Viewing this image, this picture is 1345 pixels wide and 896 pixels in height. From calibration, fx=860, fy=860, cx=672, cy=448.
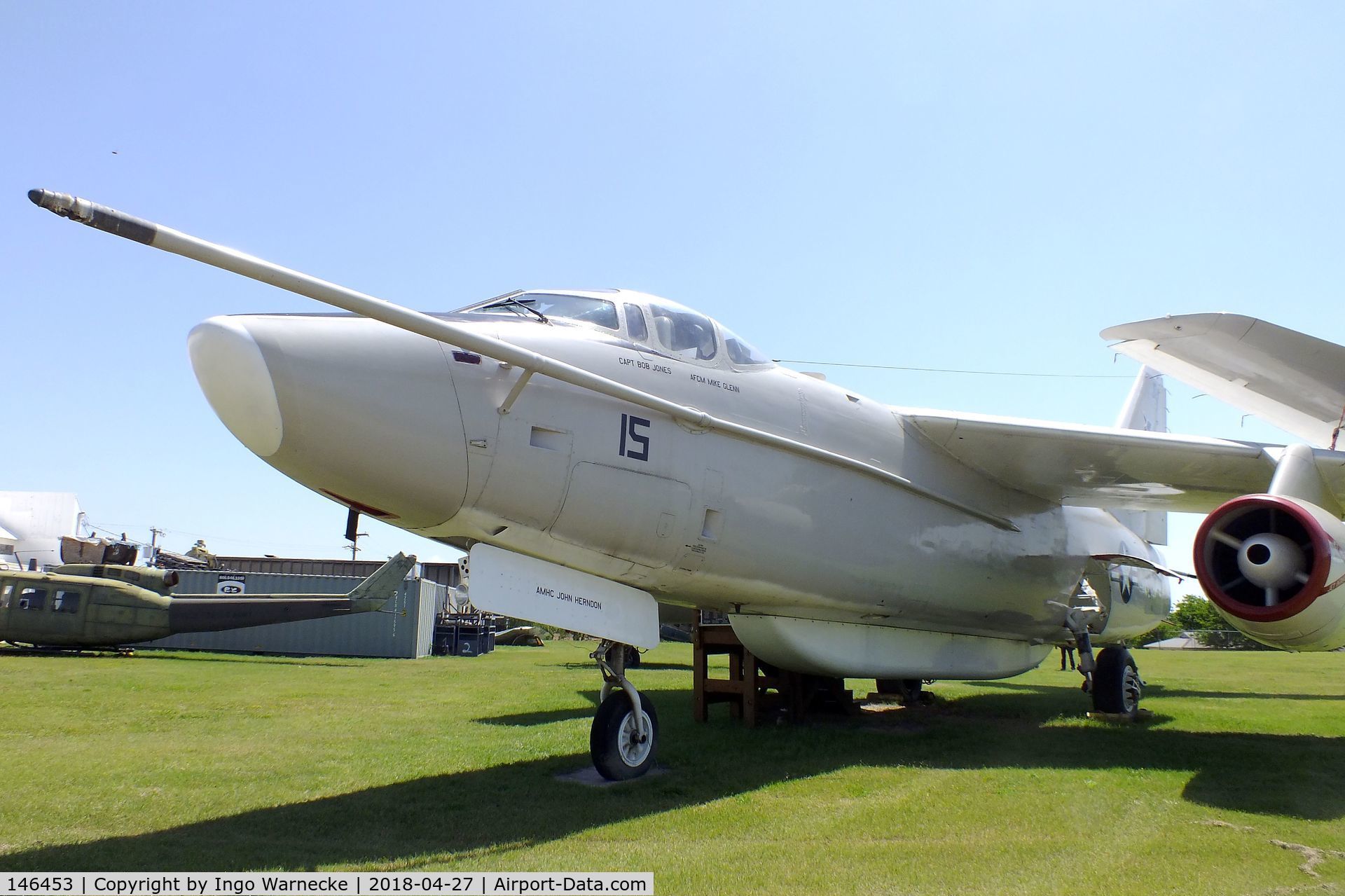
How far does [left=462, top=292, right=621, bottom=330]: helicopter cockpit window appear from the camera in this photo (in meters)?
6.25

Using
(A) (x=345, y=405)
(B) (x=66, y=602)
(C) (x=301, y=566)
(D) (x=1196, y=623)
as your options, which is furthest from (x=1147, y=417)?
(D) (x=1196, y=623)

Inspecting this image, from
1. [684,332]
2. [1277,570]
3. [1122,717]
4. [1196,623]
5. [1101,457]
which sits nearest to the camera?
[1277,570]

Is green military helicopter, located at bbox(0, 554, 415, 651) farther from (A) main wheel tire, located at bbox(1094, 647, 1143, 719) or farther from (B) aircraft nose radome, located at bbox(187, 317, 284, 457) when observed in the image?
(B) aircraft nose radome, located at bbox(187, 317, 284, 457)

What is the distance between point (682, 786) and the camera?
6023mm

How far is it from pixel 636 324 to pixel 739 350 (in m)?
1.15

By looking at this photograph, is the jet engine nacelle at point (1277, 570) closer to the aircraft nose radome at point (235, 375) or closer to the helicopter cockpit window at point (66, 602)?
the aircraft nose radome at point (235, 375)

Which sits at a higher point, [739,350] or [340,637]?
[739,350]

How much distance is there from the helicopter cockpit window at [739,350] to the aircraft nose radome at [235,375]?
12.3 feet

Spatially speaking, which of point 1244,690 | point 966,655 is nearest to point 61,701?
point 966,655

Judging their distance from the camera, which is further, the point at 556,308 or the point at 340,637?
the point at 340,637

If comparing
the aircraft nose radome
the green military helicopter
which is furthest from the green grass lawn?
the green military helicopter

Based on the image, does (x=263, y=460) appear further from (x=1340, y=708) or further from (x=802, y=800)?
(x=1340, y=708)

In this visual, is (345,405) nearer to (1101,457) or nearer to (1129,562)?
(1101,457)

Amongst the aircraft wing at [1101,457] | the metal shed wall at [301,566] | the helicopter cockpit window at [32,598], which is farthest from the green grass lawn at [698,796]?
the metal shed wall at [301,566]
